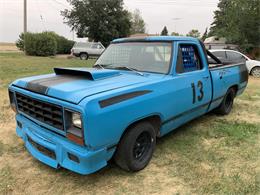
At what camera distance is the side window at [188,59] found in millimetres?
4008

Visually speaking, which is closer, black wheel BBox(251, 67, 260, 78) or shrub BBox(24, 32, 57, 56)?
black wheel BBox(251, 67, 260, 78)

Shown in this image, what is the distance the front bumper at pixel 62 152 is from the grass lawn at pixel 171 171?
317 millimetres

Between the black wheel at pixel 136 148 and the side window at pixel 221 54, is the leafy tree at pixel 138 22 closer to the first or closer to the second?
the side window at pixel 221 54

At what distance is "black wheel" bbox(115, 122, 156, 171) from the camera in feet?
10.2

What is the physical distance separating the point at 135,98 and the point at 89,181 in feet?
3.92

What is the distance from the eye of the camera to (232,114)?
6125mm

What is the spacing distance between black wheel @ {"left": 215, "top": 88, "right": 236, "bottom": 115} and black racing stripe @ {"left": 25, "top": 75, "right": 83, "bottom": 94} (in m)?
3.63

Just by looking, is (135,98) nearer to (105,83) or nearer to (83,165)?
(105,83)

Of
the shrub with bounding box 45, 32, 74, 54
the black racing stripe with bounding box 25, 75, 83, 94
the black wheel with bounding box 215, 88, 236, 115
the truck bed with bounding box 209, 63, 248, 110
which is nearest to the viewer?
the black racing stripe with bounding box 25, 75, 83, 94

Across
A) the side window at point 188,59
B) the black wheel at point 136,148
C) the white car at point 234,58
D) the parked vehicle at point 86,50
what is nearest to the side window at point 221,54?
the white car at point 234,58

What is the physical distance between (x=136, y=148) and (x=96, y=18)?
33882mm

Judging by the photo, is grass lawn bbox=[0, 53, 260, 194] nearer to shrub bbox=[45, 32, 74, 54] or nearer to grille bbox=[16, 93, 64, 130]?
grille bbox=[16, 93, 64, 130]

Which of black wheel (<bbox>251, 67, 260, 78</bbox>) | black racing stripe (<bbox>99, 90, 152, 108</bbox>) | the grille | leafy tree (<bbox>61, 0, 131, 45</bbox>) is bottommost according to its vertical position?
black wheel (<bbox>251, 67, 260, 78</bbox>)

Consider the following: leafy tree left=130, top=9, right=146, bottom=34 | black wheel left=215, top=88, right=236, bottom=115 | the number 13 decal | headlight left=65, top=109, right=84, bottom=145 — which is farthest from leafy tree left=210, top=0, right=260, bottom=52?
leafy tree left=130, top=9, right=146, bottom=34
